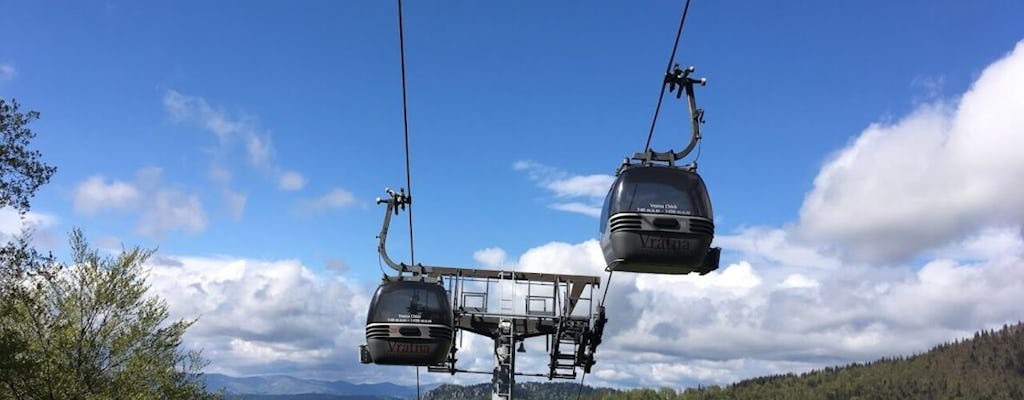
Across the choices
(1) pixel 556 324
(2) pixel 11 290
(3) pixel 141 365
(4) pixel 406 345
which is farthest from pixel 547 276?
(2) pixel 11 290

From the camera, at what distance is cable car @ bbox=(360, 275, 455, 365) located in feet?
48.2

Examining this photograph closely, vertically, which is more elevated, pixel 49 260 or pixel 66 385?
pixel 49 260

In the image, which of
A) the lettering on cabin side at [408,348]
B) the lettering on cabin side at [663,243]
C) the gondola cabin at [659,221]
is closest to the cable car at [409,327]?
the lettering on cabin side at [408,348]

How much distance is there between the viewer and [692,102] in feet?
32.5

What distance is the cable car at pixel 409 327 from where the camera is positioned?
1470cm

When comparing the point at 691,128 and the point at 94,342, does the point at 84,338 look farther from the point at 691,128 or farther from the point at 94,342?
the point at 691,128

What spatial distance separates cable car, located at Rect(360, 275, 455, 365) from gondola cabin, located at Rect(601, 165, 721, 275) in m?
5.90

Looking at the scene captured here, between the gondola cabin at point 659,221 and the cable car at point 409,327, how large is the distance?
5903 mm

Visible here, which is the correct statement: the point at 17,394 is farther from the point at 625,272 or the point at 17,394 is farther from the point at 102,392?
the point at 625,272

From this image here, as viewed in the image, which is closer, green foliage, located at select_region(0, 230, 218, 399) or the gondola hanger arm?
the gondola hanger arm

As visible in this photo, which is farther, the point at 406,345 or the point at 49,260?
the point at 49,260

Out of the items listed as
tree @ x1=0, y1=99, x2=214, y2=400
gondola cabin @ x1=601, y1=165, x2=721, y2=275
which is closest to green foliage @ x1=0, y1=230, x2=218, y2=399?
tree @ x1=0, y1=99, x2=214, y2=400

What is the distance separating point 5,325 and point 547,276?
45.3ft

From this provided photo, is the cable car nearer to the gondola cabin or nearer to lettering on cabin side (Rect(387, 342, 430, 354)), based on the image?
lettering on cabin side (Rect(387, 342, 430, 354))
